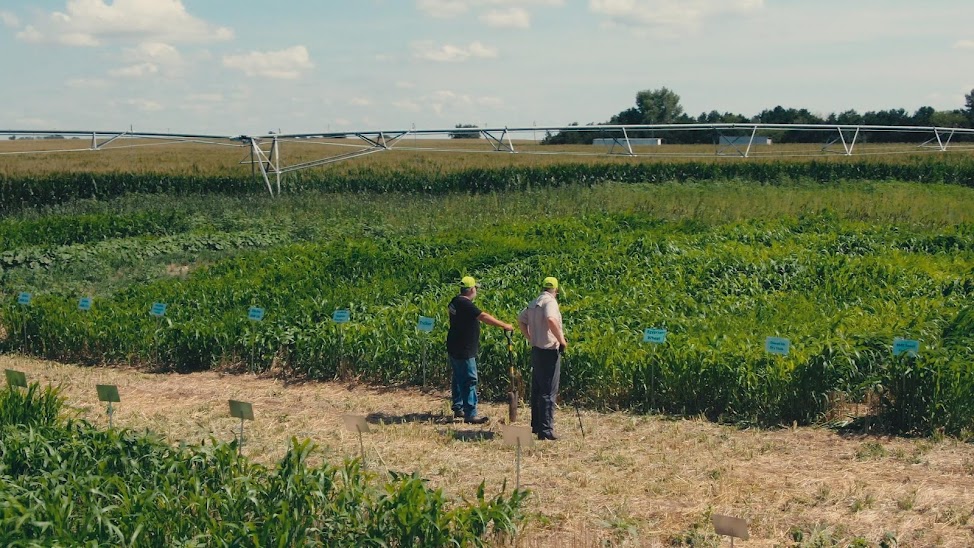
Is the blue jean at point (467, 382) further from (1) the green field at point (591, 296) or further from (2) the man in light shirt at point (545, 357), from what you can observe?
(1) the green field at point (591, 296)

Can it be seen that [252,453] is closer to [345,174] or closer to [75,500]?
[75,500]

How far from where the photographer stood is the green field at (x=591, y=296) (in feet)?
35.6

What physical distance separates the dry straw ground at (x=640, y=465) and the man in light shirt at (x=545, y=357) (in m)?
0.27

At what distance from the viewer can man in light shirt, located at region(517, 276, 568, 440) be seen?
33.3 ft

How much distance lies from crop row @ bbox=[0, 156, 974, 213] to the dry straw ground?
83.8 feet

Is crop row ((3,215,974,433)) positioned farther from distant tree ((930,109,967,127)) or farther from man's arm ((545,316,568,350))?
distant tree ((930,109,967,127))

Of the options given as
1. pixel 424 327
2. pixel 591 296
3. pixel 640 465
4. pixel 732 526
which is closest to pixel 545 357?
pixel 640 465

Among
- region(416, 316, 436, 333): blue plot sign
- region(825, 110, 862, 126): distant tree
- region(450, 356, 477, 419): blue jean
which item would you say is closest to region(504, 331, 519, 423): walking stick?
region(450, 356, 477, 419): blue jean

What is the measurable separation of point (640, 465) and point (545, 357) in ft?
5.28

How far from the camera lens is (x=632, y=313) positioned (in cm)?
1381

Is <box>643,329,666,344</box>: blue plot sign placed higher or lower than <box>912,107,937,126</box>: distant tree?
lower

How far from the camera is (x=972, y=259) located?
1748 centimetres

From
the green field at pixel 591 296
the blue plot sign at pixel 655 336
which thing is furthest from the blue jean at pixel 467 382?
the blue plot sign at pixel 655 336

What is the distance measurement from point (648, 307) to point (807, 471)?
213 inches
